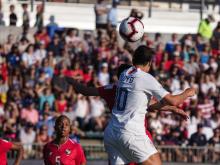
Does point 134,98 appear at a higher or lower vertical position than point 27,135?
higher

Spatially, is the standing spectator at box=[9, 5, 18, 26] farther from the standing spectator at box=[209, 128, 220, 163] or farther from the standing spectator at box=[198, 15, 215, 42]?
the standing spectator at box=[209, 128, 220, 163]

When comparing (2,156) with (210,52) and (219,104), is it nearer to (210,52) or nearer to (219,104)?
(219,104)

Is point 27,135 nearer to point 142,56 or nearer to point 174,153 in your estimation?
point 174,153

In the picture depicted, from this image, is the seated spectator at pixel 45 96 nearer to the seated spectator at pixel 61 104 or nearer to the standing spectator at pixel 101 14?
the seated spectator at pixel 61 104

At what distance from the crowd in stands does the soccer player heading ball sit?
772 centimetres

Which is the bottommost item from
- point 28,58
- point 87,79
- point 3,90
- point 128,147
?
point 3,90

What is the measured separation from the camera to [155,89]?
1006 centimetres

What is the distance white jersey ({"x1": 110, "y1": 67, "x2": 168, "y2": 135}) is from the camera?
10.1 metres

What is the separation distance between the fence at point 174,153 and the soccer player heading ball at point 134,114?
7.57m

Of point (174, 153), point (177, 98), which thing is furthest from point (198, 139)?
point (177, 98)

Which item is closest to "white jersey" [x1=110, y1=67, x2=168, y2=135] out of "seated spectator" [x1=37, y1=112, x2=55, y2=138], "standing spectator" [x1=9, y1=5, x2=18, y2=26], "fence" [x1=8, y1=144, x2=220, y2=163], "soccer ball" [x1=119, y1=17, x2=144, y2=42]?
"soccer ball" [x1=119, y1=17, x2=144, y2=42]

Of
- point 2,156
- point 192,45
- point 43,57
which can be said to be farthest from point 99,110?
point 2,156

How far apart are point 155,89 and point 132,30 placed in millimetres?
2292

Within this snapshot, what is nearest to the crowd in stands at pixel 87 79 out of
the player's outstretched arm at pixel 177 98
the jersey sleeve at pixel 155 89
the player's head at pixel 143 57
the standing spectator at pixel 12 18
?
the standing spectator at pixel 12 18
